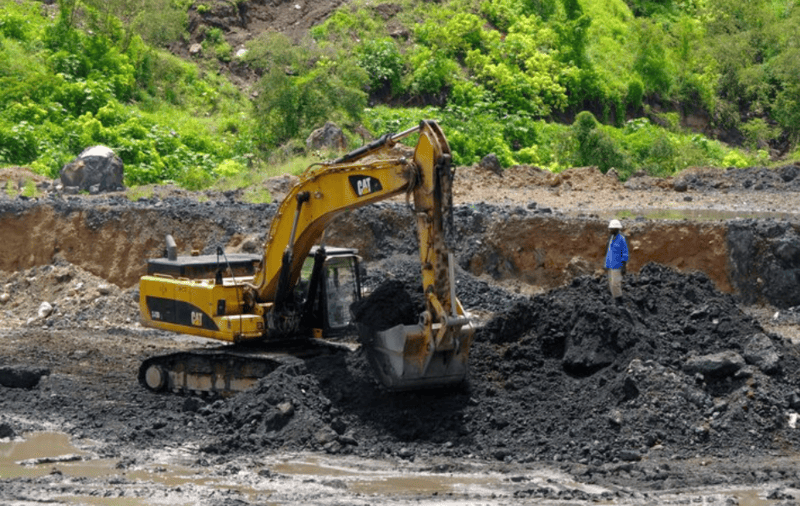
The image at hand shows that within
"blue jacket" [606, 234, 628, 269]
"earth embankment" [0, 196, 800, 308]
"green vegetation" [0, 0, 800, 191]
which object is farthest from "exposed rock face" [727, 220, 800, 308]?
"green vegetation" [0, 0, 800, 191]

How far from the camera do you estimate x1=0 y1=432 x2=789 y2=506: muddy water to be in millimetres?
10359

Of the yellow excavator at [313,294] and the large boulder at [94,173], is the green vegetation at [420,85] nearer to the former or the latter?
the large boulder at [94,173]

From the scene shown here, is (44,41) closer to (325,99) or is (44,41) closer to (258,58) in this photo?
(258,58)

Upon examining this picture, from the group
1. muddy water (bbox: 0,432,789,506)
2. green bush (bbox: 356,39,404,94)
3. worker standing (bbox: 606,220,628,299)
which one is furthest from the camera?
green bush (bbox: 356,39,404,94)

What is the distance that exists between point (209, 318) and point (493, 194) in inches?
428

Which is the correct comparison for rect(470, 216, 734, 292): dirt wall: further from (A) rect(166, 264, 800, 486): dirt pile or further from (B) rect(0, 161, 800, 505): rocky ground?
(A) rect(166, 264, 800, 486): dirt pile

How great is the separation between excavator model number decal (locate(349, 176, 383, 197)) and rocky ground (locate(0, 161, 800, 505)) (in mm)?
1263

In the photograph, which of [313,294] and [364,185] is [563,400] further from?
[313,294]

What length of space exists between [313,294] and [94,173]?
12156mm

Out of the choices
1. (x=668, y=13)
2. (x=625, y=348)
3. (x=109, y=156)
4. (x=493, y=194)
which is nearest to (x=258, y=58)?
(x=109, y=156)

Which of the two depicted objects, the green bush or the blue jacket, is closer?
the blue jacket

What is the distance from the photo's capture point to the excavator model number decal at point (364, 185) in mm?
12422

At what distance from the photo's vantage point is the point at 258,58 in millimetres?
33562

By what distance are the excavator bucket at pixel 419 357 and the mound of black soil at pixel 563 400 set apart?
0.27 metres
